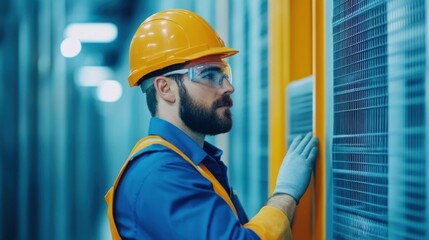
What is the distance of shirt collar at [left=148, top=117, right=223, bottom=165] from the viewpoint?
191 cm

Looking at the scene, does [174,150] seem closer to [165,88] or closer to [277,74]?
[165,88]

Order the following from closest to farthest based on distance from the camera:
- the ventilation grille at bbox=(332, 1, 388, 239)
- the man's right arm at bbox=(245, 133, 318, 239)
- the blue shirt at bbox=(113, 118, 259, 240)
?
the ventilation grille at bbox=(332, 1, 388, 239) < the blue shirt at bbox=(113, 118, 259, 240) < the man's right arm at bbox=(245, 133, 318, 239)

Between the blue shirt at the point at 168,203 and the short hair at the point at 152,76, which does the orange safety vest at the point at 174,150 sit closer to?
the blue shirt at the point at 168,203

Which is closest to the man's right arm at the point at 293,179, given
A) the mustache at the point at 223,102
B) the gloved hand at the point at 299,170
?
the gloved hand at the point at 299,170

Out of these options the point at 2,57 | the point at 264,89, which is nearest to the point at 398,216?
the point at 264,89

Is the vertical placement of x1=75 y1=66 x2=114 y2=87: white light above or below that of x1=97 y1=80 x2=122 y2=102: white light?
above

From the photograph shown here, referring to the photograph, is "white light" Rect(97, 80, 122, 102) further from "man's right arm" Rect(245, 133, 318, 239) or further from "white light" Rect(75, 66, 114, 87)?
"man's right arm" Rect(245, 133, 318, 239)

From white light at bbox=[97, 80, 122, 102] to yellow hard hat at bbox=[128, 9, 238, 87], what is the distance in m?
1.43

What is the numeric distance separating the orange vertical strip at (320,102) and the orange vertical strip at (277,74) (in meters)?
0.25

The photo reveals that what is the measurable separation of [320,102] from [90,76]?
74.6 inches

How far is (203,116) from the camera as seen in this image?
6.40ft

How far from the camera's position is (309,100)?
207 centimetres

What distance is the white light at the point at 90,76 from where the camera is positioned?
3.47m

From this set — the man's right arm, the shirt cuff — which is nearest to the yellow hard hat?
the man's right arm
